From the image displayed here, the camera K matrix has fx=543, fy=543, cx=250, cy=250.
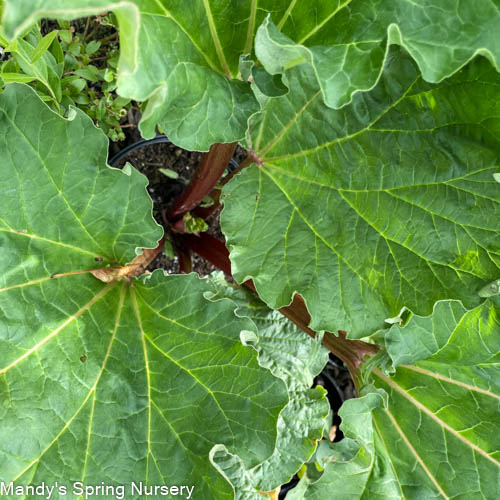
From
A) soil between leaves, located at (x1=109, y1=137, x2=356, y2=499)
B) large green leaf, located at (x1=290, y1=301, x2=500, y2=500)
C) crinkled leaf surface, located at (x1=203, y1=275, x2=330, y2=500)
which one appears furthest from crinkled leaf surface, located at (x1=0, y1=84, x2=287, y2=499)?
soil between leaves, located at (x1=109, y1=137, x2=356, y2=499)

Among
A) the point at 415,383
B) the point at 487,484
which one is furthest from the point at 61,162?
the point at 487,484

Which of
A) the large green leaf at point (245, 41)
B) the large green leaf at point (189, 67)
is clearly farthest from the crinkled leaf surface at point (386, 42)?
the large green leaf at point (189, 67)

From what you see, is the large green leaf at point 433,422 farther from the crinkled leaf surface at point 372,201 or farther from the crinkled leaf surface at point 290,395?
the crinkled leaf surface at point 372,201

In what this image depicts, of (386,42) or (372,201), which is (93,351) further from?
(386,42)

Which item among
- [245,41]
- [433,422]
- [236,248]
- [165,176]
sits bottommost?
[433,422]

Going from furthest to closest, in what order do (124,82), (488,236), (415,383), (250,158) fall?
(415,383) < (250,158) < (488,236) < (124,82)

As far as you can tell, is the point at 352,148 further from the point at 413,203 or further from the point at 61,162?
the point at 61,162

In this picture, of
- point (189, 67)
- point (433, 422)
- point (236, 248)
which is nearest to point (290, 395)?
point (433, 422)
